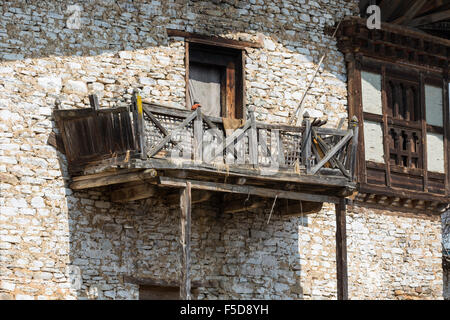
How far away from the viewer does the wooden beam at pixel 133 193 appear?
1697 centimetres

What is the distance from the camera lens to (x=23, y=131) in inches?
672

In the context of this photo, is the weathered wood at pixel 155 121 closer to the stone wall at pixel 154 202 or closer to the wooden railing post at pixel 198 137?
the wooden railing post at pixel 198 137

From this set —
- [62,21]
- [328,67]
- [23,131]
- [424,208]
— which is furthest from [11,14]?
[424,208]

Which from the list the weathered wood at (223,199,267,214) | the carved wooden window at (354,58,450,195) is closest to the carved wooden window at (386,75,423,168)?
the carved wooden window at (354,58,450,195)

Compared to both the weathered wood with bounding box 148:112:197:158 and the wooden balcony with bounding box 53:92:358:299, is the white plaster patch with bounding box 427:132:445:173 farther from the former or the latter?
the weathered wood with bounding box 148:112:197:158

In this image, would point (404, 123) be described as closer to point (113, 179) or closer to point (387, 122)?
point (387, 122)

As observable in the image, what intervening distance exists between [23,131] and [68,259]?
2.19 meters

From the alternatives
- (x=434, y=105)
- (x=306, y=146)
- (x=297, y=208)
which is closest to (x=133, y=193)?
(x=306, y=146)

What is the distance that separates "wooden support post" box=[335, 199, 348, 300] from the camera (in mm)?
17656

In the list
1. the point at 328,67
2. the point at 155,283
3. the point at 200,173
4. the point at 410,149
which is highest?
the point at 328,67

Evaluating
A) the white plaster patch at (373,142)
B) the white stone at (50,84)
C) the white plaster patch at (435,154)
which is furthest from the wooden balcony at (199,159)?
the white plaster patch at (435,154)

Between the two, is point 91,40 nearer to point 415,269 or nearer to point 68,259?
point 68,259

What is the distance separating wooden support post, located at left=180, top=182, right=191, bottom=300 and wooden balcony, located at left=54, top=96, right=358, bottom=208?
0.22 m

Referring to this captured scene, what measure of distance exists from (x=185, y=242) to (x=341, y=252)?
299 centimetres
